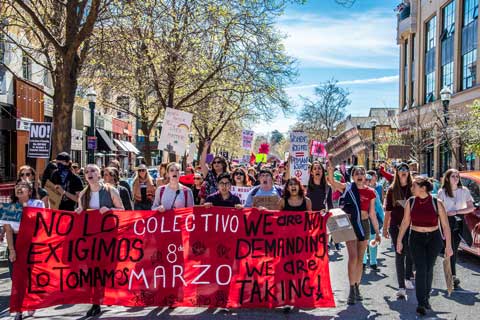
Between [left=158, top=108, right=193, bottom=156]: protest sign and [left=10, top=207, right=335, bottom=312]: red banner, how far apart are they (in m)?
5.87

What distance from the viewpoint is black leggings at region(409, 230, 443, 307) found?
22.4 ft

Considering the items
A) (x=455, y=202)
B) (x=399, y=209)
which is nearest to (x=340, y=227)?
(x=399, y=209)

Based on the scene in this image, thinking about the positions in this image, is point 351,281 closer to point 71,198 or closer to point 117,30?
point 71,198

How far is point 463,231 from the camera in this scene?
33.1 feet

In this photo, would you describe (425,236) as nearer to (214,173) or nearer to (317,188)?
(214,173)

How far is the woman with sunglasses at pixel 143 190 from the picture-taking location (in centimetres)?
1061

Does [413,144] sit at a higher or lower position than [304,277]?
higher

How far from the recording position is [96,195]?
281 inches

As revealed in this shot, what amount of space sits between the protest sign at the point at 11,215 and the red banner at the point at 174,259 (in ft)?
0.51

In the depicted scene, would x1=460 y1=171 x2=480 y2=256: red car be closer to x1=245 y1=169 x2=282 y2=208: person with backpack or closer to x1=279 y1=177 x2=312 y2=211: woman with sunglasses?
x1=279 y1=177 x2=312 y2=211: woman with sunglasses

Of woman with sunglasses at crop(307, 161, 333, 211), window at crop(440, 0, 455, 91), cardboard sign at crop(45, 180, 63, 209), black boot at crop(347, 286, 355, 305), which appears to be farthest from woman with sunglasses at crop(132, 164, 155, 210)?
window at crop(440, 0, 455, 91)

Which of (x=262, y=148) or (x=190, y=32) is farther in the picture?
(x=262, y=148)

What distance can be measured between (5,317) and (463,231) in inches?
296

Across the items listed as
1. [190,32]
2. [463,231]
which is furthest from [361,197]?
[190,32]
